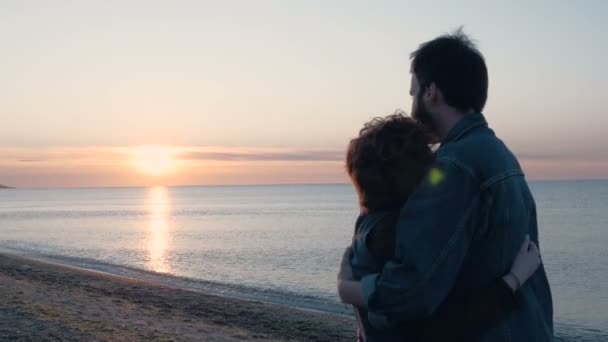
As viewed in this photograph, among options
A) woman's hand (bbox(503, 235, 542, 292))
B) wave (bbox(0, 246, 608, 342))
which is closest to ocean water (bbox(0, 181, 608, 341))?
wave (bbox(0, 246, 608, 342))

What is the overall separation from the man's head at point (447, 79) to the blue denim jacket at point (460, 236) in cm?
8

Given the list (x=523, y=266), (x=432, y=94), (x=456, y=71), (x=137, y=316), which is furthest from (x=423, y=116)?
(x=137, y=316)

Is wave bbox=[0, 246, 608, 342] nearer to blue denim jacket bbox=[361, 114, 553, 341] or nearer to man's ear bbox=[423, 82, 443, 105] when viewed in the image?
blue denim jacket bbox=[361, 114, 553, 341]

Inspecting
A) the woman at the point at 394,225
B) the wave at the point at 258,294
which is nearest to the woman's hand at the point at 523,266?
the woman at the point at 394,225

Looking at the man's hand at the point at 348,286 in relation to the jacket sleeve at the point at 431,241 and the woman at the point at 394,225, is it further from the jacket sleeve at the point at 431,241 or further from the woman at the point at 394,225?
the jacket sleeve at the point at 431,241

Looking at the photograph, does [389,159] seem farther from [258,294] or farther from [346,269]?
[258,294]

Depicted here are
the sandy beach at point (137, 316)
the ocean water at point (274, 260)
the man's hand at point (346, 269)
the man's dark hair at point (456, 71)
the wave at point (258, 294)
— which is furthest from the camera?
the ocean water at point (274, 260)

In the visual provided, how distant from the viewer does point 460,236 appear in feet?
7.43

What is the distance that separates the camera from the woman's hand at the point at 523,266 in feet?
7.86

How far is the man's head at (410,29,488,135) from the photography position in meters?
2.46

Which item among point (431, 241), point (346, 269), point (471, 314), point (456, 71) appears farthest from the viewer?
point (346, 269)

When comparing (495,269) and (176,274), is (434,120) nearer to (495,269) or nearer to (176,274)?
(495,269)

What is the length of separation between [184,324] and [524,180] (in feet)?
39.0

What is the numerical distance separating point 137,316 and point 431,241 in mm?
12371
